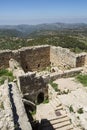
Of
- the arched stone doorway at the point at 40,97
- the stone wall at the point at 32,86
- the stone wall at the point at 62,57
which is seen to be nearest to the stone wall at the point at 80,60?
the stone wall at the point at 62,57

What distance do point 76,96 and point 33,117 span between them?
2817 mm

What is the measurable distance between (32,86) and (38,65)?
217 inches

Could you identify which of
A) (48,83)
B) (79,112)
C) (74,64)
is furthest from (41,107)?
(74,64)

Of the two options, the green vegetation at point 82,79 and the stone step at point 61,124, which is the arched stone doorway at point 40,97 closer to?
the green vegetation at point 82,79

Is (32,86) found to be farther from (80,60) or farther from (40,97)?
(80,60)

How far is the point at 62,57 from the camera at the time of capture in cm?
1758

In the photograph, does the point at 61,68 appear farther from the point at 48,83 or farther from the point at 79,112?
the point at 79,112

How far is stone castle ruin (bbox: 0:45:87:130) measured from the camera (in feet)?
43.8

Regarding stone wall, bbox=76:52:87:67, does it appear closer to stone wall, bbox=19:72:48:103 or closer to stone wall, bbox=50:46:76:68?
stone wall, bbox=50:46:76:68

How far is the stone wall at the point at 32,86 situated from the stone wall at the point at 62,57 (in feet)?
12.8

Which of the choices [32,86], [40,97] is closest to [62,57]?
[40,97]

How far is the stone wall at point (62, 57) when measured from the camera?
53.9 ft

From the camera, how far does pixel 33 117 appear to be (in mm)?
11734

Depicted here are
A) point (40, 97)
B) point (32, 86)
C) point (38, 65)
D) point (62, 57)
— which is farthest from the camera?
point (38, 65)
